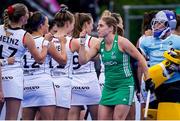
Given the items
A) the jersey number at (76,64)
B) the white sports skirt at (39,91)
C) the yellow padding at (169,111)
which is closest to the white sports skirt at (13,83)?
the white sports skirt at (39,91)

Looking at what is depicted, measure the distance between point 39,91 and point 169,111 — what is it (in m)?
2.00

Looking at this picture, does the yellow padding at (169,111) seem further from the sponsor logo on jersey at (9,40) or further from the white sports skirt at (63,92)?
the sponsor logo on jersey at (9,40)

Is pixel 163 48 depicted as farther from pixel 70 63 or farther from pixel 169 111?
pixel 70 63

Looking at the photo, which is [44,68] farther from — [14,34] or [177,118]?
[177,118]

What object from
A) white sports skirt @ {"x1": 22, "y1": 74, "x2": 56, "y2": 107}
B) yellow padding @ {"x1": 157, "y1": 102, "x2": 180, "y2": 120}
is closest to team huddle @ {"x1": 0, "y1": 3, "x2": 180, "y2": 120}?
white sports skirt @ {"x1": 22, "y1": 74, "x2": 56, "y2": 107}

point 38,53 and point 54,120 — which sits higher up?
point 38,53

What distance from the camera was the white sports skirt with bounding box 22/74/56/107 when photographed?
15.4 meters

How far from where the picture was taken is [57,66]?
16.0 metres

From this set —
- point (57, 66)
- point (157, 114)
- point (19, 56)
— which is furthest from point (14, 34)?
point (157, 114)

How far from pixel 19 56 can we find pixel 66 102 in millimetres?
1398

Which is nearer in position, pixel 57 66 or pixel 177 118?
pixel 177 118

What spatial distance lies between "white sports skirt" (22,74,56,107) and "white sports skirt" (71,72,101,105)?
984 mm

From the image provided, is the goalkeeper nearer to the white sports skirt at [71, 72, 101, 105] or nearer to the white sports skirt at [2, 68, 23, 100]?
the white sports skirt at [71, 72, 101, 105]

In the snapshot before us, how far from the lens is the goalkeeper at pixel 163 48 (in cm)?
1517
